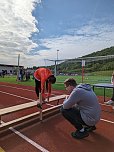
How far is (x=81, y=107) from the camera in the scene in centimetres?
461

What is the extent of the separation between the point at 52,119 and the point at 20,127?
4.13 feet

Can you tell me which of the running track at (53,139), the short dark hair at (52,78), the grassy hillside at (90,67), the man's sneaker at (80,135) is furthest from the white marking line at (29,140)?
the grassy hillside at (90,67)

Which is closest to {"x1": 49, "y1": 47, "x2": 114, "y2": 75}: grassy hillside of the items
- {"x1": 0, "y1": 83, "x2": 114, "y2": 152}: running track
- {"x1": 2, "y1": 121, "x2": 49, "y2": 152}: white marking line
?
{"x1": 0, "y1": 83, "x2": 114, "y2": 152}: running track

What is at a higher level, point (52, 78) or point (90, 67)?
point (90, 67)

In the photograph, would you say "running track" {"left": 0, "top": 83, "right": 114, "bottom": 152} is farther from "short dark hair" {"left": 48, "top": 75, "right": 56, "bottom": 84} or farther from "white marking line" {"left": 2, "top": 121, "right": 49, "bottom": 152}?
"short dark hair" {"left": 48, "top": 75, "right": 56, "bottom": 84}

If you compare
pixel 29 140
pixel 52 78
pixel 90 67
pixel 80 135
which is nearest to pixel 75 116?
pixel 80 135

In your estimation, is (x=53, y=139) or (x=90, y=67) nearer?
(x=53, y=139)

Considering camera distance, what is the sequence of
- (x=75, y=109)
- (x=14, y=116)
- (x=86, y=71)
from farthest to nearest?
1. (x=86, y=71)
2. (x=14, y=116)
3. (x=75, y=109)

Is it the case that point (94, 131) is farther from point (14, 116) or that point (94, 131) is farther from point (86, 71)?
point (86, 71)

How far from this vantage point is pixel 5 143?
4.51 metres

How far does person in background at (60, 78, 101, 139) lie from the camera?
441 centimetres

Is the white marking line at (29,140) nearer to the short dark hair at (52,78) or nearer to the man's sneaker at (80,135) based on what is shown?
the man's sneaker at (80,135)

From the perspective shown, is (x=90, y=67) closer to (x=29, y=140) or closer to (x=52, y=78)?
Answer: (x=52, y=78)

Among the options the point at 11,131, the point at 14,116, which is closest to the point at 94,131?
the point at 11,131
